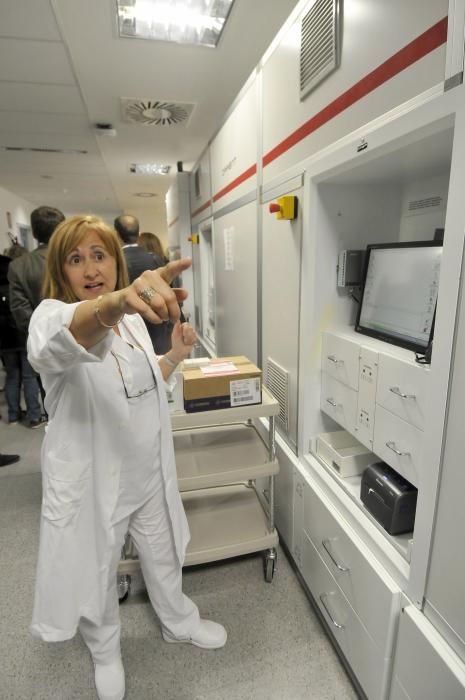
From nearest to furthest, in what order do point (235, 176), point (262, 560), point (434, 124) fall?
point (434, 124) < point (262, 560) < point (235, 176)

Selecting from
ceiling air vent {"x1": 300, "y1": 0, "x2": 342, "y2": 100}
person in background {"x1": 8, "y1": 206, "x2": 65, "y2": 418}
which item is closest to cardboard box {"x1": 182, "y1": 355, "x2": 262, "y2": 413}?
ceiling air vent {"x1": 300, "y1": 0, "x2": 342, "y2": 100}

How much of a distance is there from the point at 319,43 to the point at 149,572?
188cm

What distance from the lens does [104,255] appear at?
1.08 m

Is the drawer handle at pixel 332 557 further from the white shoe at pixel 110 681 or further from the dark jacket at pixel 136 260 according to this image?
the dark jacket at pixel 136 260

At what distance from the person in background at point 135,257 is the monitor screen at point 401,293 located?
1.47 metres

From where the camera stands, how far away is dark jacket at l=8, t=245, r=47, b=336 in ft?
8.11

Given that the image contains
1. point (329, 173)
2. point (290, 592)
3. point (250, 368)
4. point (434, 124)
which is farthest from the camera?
point (290, 592)

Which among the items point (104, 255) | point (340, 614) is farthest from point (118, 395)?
point (340, 614)

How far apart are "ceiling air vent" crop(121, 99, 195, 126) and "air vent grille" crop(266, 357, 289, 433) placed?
97.9 inches

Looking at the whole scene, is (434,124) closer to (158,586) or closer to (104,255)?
(104,255)

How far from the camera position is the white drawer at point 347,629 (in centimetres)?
111

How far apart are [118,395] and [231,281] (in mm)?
1608

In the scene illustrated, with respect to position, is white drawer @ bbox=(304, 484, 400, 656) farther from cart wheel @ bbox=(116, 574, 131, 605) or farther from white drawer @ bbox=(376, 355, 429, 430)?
cart wheel @ bbox=(116, 574, 131, 605)

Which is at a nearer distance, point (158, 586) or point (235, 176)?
point (158, 586)
